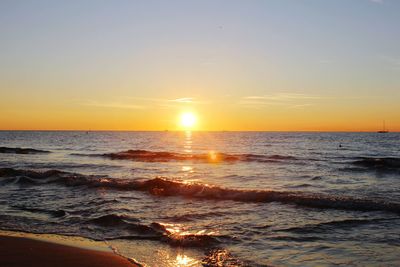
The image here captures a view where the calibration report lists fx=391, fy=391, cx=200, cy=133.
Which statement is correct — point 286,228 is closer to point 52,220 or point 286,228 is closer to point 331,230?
point 331,230

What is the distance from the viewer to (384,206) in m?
15.1

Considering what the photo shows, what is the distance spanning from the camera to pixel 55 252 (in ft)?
29.3

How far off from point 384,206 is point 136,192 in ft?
36.2

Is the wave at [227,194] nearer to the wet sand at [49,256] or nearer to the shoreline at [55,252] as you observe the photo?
the shoreline at [55,252]

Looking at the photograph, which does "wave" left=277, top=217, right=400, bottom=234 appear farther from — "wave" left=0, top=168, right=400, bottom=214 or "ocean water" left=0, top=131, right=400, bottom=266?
"wave" left=0, top=168, right=400, bottom=214

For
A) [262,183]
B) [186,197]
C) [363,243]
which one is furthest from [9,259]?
[262,183]

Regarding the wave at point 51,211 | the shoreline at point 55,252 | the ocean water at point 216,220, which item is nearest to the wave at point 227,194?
the ocean water at point 216,220

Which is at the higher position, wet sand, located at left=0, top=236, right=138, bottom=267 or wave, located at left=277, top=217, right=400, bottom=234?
wet sand, located at left=0, top=236, right=138, bottom=267

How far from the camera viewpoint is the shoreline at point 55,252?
26.7 ft

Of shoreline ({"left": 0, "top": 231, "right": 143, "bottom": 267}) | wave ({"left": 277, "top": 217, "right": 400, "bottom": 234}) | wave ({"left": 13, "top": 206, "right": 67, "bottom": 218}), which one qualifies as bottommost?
wave ({"left": 277, "top": 217, "right": 400, "bottom": 234})

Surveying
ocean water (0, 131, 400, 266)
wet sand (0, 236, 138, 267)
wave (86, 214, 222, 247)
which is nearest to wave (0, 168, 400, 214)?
ocean water (0, 131, 400, 266)

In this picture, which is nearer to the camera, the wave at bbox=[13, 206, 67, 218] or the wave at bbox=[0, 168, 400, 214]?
the wave at bbox=[13, 206, 67, 218]

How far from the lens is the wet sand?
808 centimetres

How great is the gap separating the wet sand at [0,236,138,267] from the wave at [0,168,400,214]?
8939 millimetres
